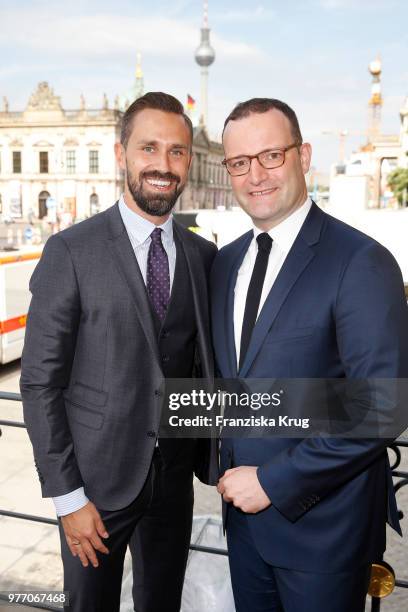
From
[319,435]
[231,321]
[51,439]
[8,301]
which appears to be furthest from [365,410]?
[8,301]

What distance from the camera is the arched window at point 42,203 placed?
222ft

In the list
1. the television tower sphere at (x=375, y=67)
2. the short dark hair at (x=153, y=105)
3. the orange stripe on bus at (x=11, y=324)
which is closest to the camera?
the short dark hair at (x=153, y=105)

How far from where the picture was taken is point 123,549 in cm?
237

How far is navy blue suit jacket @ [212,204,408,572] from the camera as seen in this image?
1724 mm

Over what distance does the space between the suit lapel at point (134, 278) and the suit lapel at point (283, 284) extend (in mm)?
445

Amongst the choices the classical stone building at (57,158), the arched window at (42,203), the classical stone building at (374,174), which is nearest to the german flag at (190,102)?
the classical stone building at (57,158)

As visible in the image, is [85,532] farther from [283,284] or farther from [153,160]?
[153,160]

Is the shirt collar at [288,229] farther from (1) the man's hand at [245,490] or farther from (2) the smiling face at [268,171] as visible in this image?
(1) the man's hand at [245,490]

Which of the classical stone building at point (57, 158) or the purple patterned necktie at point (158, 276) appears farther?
the classical stone building at point (57, 158)

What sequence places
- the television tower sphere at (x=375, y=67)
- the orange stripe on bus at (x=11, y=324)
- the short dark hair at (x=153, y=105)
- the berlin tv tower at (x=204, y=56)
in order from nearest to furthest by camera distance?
the short dark hair at (x=153, y=105) < the orange stripe on bus at (x=11, y=324) < the television tower sphere at (x=375, y=67) < the berlin tv tower at (x=204, y=56)

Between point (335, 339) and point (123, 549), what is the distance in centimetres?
132

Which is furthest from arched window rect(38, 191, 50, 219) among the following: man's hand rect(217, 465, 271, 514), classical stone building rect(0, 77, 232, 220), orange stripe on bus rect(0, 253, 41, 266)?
man's hand rect(217, 465, 271, 514)

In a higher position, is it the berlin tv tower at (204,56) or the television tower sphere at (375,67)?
the berlin tv tower at (204,56)

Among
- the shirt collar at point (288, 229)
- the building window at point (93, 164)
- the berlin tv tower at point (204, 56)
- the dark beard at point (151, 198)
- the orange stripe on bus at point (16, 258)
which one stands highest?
the berlin tv tower at point (204, 56)
